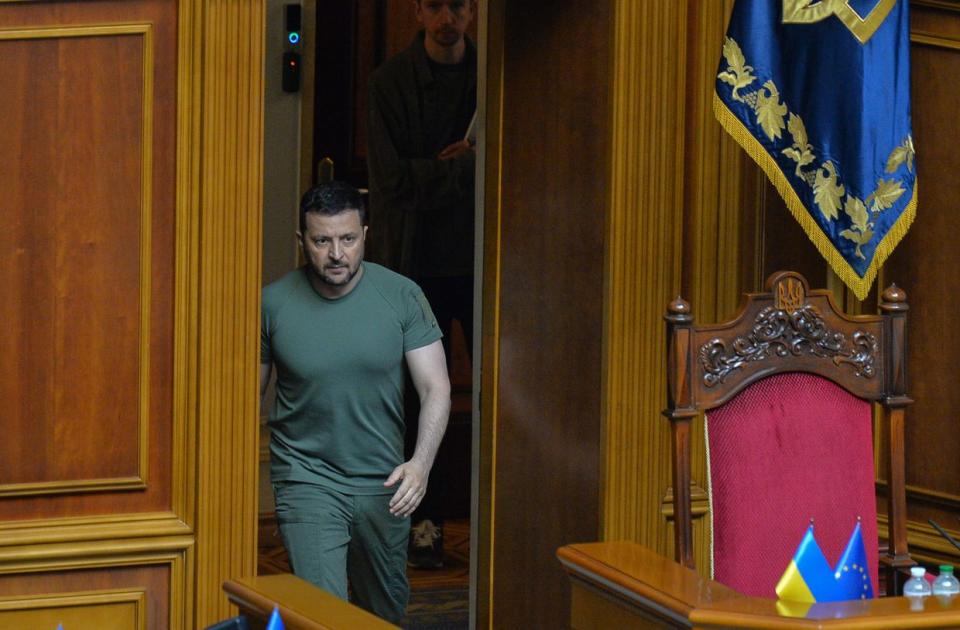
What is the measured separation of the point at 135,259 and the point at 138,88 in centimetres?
37

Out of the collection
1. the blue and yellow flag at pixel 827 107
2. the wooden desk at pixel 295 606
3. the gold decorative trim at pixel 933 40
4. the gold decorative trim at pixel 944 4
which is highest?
the gold decorative trim at pixel 944 4

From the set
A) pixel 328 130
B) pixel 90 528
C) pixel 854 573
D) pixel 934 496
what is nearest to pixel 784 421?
pixel 854 573

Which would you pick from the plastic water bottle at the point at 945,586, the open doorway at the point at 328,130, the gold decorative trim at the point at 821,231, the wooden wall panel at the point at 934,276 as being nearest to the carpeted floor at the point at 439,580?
the open doorway at the point at 328,130

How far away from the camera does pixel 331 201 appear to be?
13.4ft

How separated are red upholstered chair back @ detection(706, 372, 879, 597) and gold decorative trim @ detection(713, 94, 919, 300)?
611 millimetres

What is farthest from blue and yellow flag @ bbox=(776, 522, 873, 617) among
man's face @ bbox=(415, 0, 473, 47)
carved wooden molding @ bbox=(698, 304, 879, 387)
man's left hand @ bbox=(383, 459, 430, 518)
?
man's face @ bbox=(415, 0, 473, 47)

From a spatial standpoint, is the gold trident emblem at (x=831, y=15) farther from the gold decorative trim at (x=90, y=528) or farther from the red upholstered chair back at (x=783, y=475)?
the gold decorative trim at (x=90, y=528)

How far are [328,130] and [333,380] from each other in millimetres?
2483

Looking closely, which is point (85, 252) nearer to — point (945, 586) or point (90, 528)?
point (90, 528)

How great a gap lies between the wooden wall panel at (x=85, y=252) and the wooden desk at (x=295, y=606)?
931 millimetres

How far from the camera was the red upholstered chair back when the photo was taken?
11.6 ft

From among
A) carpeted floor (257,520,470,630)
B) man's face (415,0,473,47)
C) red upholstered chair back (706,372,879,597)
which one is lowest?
carpeted floor (257,520,470,630)

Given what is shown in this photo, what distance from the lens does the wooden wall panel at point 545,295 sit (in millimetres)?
4395

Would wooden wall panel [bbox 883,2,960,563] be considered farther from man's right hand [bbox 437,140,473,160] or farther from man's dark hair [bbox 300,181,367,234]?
man's right hand [bbox 437,140,473,160]
